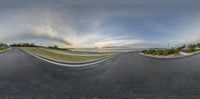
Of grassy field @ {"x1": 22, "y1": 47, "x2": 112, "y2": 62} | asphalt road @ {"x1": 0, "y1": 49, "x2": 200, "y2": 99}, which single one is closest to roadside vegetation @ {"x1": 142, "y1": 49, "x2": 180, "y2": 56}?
asphalt road @ {"x1": 0, "y1": 49, "x2": 200, "y2": 99}

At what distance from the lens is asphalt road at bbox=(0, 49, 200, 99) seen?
4441mm

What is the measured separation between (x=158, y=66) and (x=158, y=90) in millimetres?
739

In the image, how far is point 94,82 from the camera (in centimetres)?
466

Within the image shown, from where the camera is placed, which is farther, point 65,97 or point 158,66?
point 158,66

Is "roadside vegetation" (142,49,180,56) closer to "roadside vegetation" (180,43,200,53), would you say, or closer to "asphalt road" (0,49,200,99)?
"roadside vegetation" (180,43,200,53)

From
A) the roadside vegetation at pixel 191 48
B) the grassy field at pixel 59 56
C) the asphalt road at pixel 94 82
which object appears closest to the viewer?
the roadside vegetation at pixel 191 48

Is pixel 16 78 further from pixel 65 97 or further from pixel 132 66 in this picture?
pixel 132 66

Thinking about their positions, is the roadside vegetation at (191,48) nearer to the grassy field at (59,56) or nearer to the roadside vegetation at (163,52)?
the roadside vegetation at (163,52)

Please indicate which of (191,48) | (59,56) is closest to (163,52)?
(191,48)

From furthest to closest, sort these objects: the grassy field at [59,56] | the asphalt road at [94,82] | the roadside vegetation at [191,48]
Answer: the asphalt road at [94,82], the grassy field at [59,56], the roadside vegetation at [191,48]

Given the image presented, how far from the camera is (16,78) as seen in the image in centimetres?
480

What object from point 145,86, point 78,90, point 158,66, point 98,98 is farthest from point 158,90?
point 78,90

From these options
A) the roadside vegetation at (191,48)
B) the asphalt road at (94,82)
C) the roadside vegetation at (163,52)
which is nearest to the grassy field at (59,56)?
the asphalt road at (94,82)

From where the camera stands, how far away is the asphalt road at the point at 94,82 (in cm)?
444
